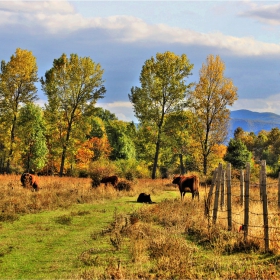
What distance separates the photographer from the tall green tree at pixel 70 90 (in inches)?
1337

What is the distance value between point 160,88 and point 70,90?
936cm

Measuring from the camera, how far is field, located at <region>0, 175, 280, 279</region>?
7.24 m

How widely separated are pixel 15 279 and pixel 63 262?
4.19 feet

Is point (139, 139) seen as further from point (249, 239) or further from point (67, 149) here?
point (249, 239)

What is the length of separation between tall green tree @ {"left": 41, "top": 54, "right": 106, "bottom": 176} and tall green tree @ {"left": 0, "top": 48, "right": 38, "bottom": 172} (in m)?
2.34

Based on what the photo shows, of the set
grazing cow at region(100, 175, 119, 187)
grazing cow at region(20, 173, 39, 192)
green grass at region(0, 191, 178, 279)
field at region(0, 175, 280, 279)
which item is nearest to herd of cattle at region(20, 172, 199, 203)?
grazing cow at region(20, 173, 39, 192)

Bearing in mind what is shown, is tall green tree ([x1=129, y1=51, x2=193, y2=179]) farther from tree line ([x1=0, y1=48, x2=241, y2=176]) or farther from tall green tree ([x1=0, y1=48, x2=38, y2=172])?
tall green tree ([x1=0, y1=48, x2=38, y2=172])

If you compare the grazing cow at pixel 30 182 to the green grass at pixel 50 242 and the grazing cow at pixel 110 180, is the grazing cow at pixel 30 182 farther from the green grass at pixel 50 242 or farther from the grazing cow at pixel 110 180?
the green grass at pixel 50 242

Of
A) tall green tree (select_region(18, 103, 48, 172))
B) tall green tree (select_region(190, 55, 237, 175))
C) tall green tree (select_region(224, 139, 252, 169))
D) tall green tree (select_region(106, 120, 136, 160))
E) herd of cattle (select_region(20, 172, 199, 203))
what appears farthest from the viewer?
tall green tree (select_region(106, 120, 136, 160))

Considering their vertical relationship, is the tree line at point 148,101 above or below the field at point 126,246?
above

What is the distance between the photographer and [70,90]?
34188 mm

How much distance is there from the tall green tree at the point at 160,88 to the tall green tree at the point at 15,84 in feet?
36.7

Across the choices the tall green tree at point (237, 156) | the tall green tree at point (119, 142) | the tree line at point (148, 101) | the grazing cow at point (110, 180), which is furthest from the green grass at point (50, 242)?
the tall green tree at point (119, 142)

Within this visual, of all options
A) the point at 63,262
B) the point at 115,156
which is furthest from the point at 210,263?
the point at 115,156
